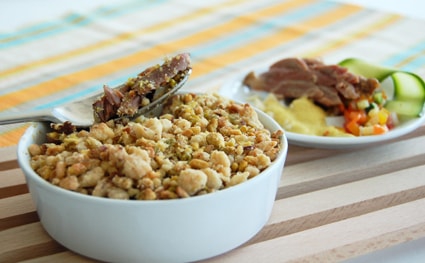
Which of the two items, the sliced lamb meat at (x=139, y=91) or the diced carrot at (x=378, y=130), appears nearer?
the sliced lamb meat at (x=139, y=91)

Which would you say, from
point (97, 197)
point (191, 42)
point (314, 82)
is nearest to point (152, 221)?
point (97, 197)

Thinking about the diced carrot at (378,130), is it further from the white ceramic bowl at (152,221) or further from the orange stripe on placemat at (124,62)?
the orange stripe on placemat at (124,62)

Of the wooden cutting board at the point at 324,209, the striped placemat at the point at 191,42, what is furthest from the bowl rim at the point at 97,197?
the striped placemat at the point at 191,42

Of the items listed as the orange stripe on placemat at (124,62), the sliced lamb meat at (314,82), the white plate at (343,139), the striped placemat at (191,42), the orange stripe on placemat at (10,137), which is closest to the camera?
the white plate at (343,139)

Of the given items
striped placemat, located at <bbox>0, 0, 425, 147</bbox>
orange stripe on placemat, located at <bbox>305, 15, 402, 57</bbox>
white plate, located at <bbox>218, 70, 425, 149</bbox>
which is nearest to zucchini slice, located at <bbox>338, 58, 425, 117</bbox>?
white plate, located at <bbox>218, 70, 425, 149</bbox>

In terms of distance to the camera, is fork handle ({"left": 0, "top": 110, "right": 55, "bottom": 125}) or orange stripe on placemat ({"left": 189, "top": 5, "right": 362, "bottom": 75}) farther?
orange stripe on placemat ({"left": 189, "top": 5, "right": 362, "bottom": 75})

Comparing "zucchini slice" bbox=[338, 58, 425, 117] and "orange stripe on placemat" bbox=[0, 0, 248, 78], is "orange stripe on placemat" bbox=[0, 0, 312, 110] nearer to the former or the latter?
"orange stripe on placemat" bbox=[0, 0, 248, 78]

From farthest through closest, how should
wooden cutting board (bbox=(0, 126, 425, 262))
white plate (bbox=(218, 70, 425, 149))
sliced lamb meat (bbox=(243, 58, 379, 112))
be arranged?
sliced lamb meat (bbox=(243, 58, 379, 112)) → white plate (bbox=(218, 70, 425, 149)) → wooden cutting board (bbox=(0, 126, 425, 262))
